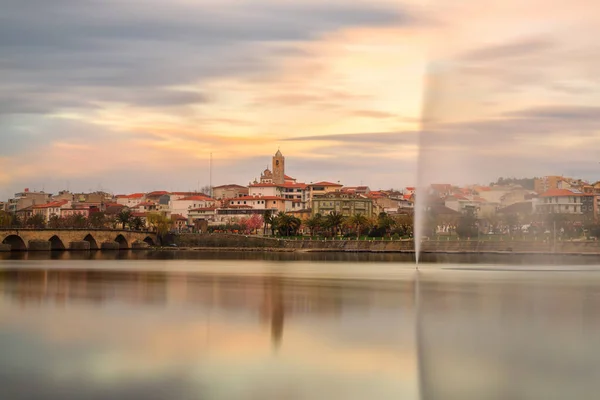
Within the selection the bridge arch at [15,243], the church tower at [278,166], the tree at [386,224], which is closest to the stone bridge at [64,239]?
the bridge arch at [15,243]

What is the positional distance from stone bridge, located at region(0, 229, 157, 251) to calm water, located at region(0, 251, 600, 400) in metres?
55.7

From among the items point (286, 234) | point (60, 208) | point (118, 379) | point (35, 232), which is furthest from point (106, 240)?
point (118, 379)

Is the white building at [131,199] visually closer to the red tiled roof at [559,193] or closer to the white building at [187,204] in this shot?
the white building at [187,204]

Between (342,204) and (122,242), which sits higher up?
(342,204)

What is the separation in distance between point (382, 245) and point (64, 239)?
36.4 metres

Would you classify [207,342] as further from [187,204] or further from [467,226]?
[187,204]

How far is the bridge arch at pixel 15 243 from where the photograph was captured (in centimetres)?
9356

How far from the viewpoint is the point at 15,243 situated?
309ft

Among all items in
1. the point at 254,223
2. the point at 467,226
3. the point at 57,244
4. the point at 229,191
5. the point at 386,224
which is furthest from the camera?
the point at 229,191

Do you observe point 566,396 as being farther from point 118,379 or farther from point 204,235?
point 204,235

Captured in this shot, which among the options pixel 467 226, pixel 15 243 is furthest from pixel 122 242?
pixel 467 226

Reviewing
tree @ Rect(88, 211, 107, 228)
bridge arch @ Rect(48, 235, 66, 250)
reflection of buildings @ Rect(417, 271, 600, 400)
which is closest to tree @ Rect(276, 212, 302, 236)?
bridge arch @ Rect(48, 235, 66, 250)

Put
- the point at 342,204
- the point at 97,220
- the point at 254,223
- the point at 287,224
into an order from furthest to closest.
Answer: the point at 254,223 → the point at 342,204 → the point at 97,220 → the point at 287,224

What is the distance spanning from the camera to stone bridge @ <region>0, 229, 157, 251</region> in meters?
92.5
